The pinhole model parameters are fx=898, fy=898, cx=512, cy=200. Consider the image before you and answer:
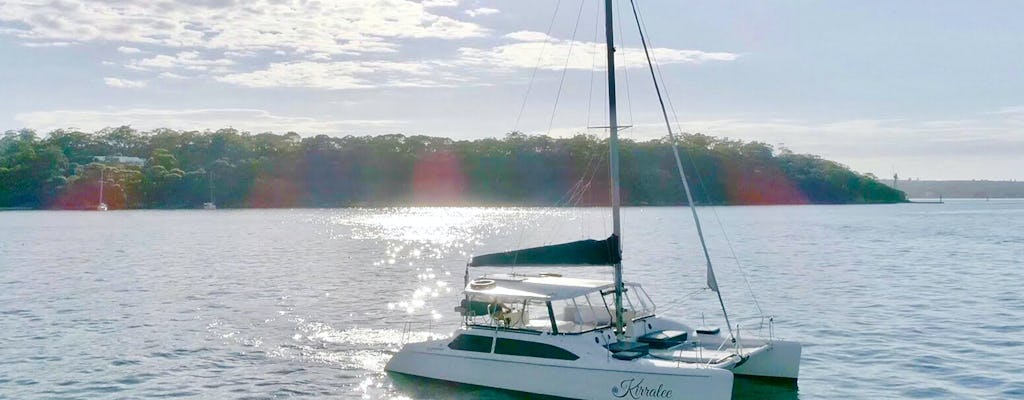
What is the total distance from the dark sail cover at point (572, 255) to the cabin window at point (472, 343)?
222cm

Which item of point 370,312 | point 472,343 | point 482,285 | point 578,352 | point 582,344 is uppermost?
point 482,285

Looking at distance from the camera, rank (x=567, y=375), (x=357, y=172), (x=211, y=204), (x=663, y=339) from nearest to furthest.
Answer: (x=567, y=375), (x=663, y=339), (x=211, y=204), (x=357, y=172)

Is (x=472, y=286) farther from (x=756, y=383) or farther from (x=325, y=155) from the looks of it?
(x=325, y=155)

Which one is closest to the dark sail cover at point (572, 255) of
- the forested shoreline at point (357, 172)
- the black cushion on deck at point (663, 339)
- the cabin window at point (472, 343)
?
the black cushion on deck at point (663, 339)

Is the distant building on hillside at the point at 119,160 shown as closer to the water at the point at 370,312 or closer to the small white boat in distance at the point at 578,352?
the water at the point at 370,312

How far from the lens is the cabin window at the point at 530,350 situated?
20984mm

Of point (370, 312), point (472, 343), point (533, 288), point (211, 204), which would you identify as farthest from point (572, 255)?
point (211, 204)

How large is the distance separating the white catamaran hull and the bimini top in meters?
1.52

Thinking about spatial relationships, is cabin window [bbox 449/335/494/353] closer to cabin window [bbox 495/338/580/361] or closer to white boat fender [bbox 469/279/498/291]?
cabin window [bbox 495/338/580/361]

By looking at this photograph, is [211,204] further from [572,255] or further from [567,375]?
[567,375]

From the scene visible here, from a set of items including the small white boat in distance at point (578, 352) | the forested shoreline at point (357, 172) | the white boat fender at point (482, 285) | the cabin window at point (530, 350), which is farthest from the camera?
the forested shoreline at point (357, 172)

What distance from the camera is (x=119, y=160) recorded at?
189250 millimetres

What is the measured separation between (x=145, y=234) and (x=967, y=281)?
74052 millimetres

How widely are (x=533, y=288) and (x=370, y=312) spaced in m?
14.6
